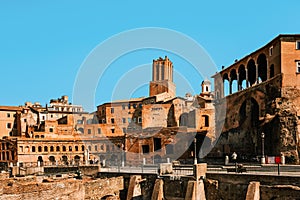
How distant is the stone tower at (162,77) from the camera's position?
368ft

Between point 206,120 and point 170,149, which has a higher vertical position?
point 206,120

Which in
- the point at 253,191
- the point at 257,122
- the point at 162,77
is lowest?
the point at 253,191

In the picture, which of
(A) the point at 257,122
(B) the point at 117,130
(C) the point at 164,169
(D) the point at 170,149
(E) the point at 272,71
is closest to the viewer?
(C) the point at 164,169

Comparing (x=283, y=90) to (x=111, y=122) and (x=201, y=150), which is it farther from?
(x=111, y=122)

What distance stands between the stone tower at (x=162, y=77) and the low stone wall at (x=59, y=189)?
78.4 m

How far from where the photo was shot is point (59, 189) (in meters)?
23.0

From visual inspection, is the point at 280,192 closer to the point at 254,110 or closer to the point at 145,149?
the point at 254,110

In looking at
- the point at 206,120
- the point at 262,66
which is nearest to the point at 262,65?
the point at 262,66

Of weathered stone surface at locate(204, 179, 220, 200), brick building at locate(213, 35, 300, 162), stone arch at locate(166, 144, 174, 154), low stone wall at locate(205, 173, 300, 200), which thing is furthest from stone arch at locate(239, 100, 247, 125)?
weathered stone surface at locate(204, 179, 220, 200)

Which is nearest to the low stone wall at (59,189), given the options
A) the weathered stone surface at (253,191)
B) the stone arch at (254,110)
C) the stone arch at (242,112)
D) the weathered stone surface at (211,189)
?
the weathered stone surface at (211,189)

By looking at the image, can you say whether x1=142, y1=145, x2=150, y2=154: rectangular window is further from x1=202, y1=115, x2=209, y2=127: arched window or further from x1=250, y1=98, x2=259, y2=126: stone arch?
x1=250, y1=98, x2=259, y2=126: stone arch

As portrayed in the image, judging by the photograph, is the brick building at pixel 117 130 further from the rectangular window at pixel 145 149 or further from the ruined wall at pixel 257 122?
the ruined wall at pixel 257 122

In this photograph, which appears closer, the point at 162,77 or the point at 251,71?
the point at 251,71

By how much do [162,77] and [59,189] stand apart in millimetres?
98533
